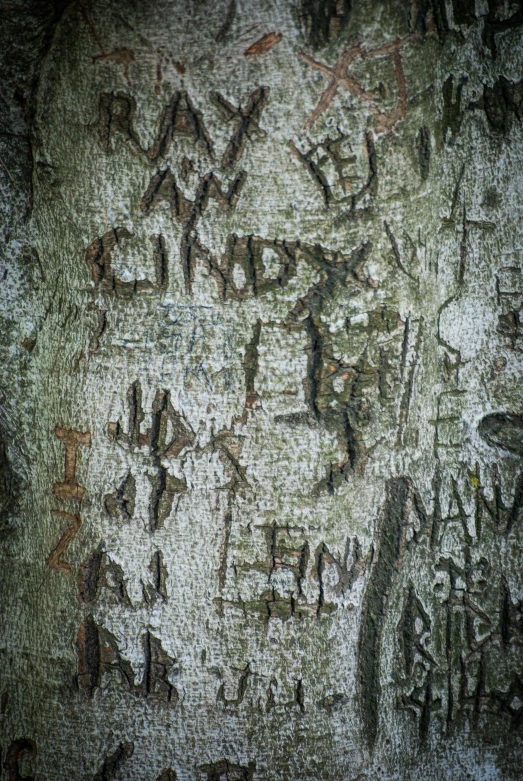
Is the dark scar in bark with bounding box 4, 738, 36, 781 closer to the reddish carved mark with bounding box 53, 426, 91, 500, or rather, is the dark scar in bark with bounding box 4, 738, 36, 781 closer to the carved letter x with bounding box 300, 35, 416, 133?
the reddish carved mark with bounding box 53, 426, 91, 500

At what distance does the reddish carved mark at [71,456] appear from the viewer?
1.68m

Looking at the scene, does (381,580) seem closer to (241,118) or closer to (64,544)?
(64,544)

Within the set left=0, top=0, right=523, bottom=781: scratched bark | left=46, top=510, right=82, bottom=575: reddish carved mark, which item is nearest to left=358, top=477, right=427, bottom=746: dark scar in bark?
left=0, top=0, right=523, bottom=781: scratched bark

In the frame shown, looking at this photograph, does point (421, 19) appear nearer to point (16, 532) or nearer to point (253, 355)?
point (253, 355)

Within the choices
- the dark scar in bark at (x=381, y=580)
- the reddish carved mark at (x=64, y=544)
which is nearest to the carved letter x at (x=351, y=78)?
the dark scar in bark at (x=381, y=580)

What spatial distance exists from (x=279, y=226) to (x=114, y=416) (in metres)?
0.52

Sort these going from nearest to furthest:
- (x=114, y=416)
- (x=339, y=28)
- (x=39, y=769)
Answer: (x=339, y=28)
(x=114, y=416)
(x=39, y=769)

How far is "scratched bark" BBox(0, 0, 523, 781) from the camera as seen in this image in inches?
61.9

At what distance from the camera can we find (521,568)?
180 centimetres

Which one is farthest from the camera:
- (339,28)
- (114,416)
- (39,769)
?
(39,769)

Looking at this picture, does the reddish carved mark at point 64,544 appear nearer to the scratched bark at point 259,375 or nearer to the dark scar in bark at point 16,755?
the scratched bark at point 259,375

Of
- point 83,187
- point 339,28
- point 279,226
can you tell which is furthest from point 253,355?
point 339,28

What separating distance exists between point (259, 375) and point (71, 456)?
0.45 metres

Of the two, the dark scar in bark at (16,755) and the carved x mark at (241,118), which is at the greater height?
the carved x mark at (241,118)
